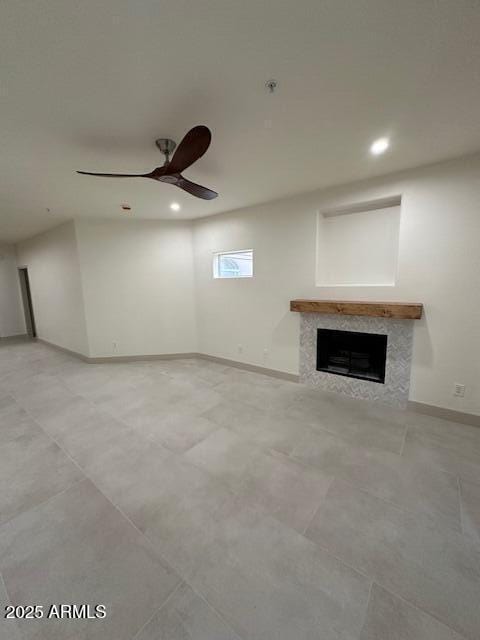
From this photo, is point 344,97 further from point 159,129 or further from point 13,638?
point 13,638

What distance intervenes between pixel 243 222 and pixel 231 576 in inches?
151

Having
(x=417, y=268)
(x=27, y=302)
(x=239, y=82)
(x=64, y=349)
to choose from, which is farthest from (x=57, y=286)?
(x=417, y=268)

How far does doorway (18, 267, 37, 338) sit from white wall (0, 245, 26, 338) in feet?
0.49

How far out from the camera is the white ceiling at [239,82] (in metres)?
1.08

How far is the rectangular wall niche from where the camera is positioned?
2.90 m

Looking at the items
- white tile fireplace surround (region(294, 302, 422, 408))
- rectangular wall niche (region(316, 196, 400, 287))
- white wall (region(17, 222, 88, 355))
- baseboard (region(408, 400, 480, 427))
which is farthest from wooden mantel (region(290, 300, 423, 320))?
white wall (region(17, 222, 88, 355))

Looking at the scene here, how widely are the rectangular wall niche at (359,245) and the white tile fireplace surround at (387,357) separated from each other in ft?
1.51

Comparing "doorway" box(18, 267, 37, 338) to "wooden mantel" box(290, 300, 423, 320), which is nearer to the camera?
"wooden mantel" box(290, 300, 423, 320)

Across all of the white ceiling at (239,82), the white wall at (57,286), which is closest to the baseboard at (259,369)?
the white wall at (57,286)

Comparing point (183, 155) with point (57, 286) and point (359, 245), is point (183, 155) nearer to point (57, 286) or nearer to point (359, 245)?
point (359, 245)

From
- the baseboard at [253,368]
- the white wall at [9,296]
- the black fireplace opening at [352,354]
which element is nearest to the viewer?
the black fireplace opening at [352,354]

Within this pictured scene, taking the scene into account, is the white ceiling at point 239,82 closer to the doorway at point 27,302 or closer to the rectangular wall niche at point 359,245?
the rectangular wall niche at point 359,245

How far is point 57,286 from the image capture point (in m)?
5.21

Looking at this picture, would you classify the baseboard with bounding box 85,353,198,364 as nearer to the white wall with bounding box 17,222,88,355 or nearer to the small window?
Result: the white wall with bounding box 17,222,88,355
